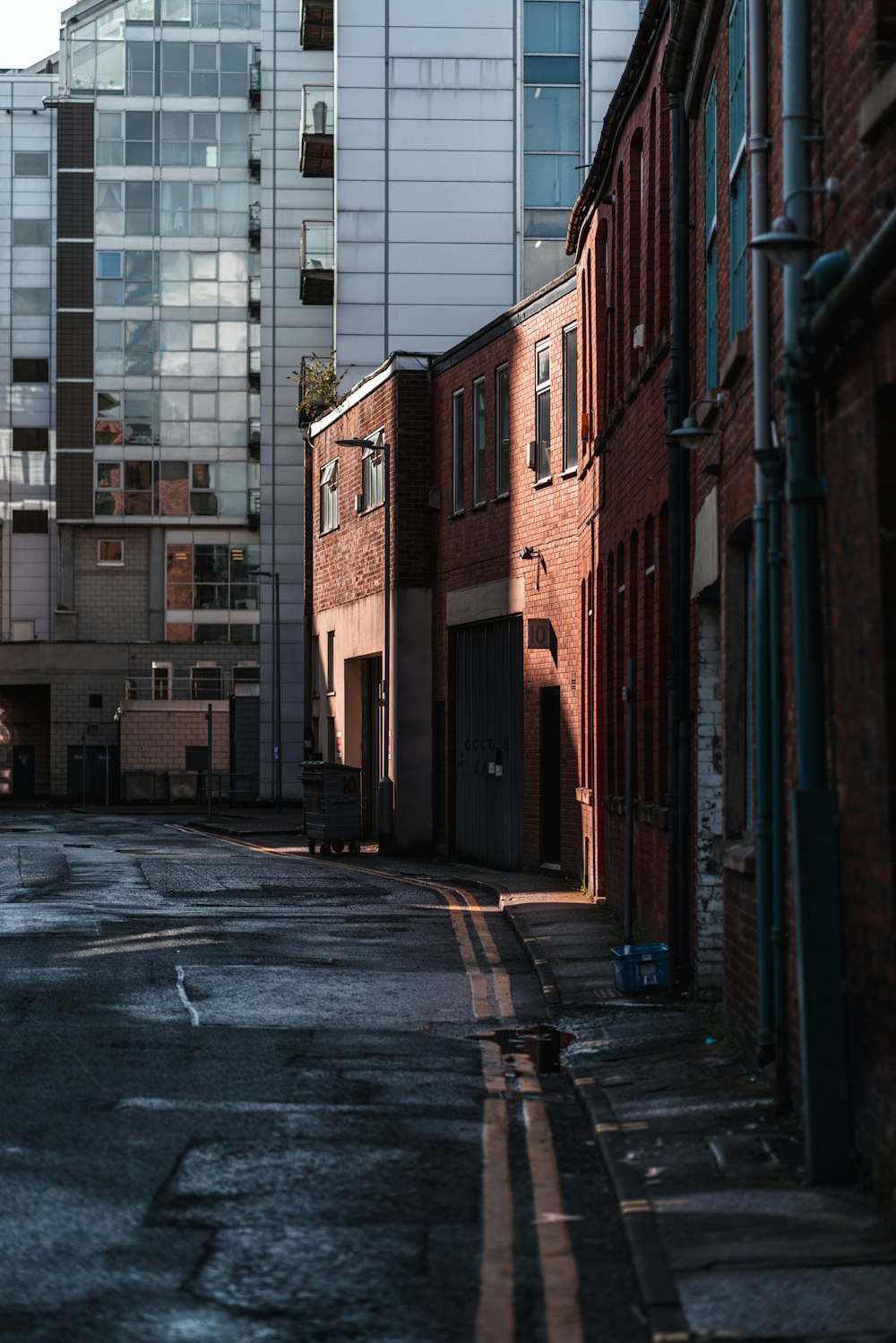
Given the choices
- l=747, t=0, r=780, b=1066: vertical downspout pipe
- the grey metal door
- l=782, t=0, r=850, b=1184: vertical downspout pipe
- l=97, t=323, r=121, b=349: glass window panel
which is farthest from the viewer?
l=97, t=323, r=121, b=349: glass window panel

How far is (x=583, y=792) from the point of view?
75.7 feet

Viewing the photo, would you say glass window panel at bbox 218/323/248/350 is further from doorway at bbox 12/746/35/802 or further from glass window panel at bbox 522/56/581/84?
glass window panel at bbox 522/56/581/84

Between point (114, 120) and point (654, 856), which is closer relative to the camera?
point (654, 856)

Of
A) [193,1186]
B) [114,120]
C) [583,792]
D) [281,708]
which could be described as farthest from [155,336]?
[193,1186]

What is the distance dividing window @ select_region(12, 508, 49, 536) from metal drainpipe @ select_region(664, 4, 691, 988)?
204 ft

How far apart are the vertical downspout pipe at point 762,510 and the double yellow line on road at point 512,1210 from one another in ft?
4.45

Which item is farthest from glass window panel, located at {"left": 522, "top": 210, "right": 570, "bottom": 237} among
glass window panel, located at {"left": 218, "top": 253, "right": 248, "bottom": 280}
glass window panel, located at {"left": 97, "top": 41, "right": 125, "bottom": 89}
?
glass window panel, located at {"left": 97, "top": 41, "right": 125, "bottom": 89}

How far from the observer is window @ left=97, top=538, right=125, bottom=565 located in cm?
7156

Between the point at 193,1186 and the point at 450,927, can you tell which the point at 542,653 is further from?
the point at 193,1186

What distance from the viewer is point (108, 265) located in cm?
7175

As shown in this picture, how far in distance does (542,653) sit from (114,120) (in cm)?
5247

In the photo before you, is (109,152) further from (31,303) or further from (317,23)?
(317,23)

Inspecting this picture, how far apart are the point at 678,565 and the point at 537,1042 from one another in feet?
13.5

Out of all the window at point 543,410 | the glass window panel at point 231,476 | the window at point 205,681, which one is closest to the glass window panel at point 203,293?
the glass window panel at point 231,476
